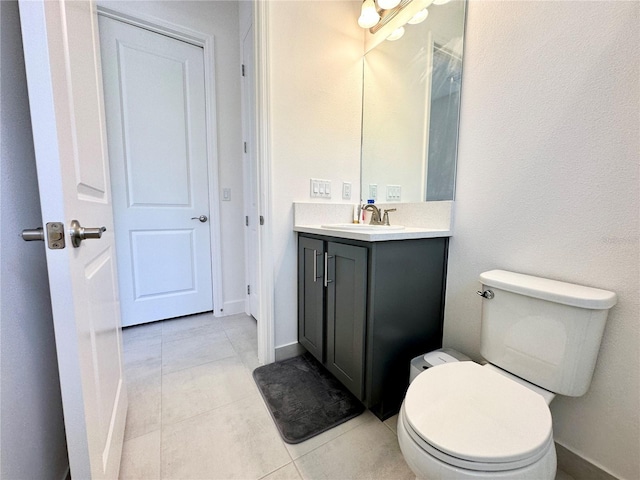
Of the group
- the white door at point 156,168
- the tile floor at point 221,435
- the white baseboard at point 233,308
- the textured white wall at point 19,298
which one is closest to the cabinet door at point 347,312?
the tile floor at point 221,435

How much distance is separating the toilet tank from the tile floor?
17.4 inches

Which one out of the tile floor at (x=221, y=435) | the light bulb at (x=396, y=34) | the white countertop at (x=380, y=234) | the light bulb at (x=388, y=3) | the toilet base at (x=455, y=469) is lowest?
the tile floor at (x=221, y=435)

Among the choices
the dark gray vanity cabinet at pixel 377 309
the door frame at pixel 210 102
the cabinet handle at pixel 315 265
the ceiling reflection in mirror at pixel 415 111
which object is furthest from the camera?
the door frame at pixel 210 102

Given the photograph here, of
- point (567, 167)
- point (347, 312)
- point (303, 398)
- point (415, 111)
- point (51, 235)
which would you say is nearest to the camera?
point (51, 235)

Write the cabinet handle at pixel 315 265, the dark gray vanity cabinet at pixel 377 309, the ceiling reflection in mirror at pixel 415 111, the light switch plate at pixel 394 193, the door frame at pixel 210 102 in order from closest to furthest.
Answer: the dark gray vanity cabinet at pixel 377 309, the ceiling reflection in mirror at pixel 415 111, the cabinet handle at pixel 315 265, the light switch plate at pixel 394 193, the door frame at pixel 210 102

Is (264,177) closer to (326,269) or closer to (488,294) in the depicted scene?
(326,269)

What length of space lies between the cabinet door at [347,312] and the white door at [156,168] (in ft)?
4.54

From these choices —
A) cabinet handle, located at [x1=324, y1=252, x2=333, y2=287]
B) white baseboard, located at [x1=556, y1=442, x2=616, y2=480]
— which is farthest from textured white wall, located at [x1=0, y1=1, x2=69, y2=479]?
white baseboard, located at [x1=556, y1=442, x2=616, y2=480]

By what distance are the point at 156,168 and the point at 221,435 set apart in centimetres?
179

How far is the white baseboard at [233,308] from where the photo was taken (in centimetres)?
231

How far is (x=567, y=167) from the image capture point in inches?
36.2

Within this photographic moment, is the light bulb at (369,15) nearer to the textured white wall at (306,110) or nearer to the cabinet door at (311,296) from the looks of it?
the textured white wall at (306,110)

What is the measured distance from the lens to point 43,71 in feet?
1.64

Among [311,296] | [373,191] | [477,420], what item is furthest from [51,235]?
[373,191]
